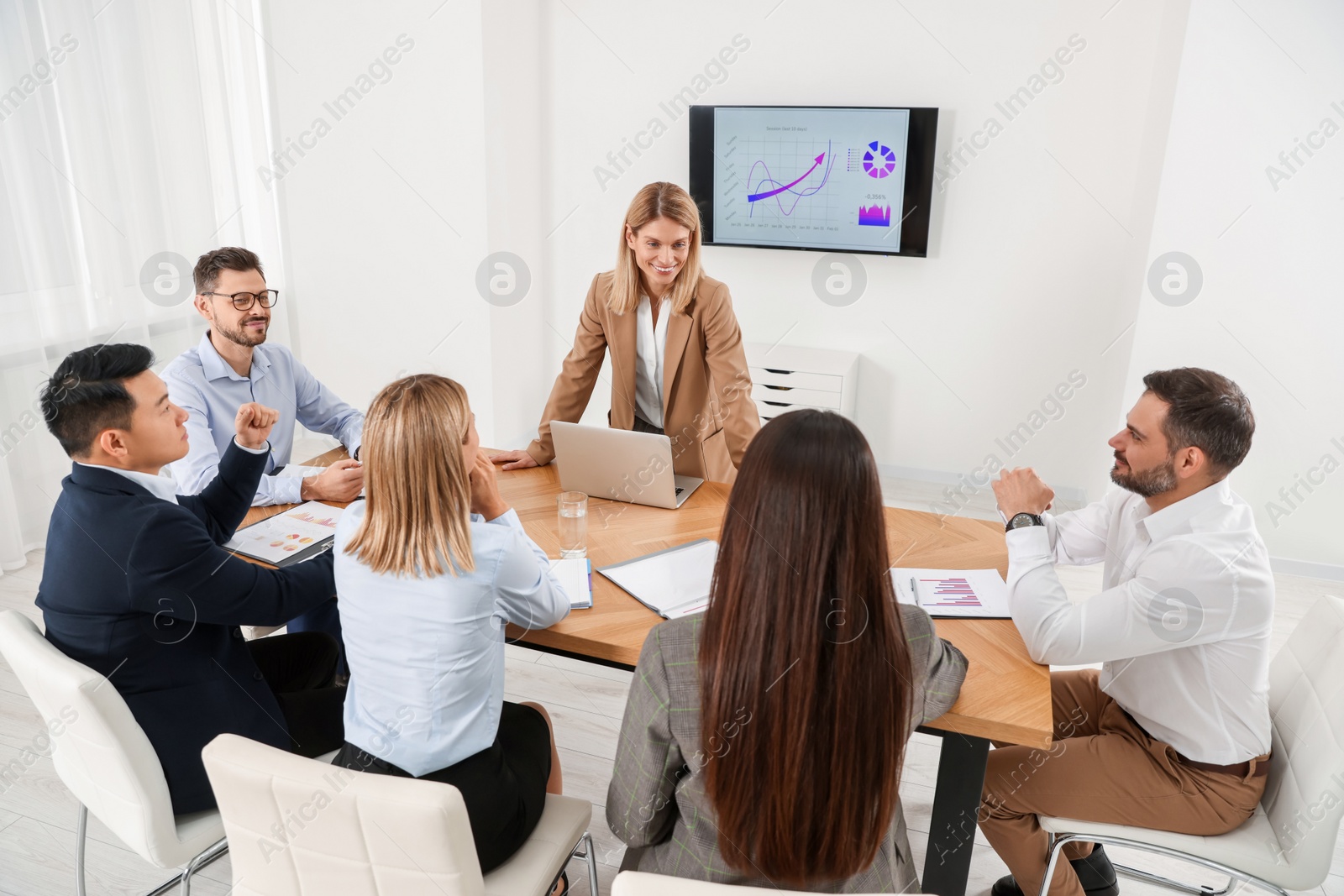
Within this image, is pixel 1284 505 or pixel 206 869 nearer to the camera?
pixel 206 869

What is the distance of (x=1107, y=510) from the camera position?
2180 millimetres

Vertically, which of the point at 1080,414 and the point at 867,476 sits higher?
the point at 867,476

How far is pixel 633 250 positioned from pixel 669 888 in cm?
196

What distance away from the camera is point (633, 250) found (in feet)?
8.89

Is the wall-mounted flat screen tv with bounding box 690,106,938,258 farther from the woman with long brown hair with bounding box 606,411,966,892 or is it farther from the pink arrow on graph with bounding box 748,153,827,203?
the woman with long brown hair with bounding box 606,411,966,892

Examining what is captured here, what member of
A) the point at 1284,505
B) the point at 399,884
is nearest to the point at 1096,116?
the point at 1284,505

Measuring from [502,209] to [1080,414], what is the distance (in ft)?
10.0

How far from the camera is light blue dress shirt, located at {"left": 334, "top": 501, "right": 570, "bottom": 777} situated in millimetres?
1524

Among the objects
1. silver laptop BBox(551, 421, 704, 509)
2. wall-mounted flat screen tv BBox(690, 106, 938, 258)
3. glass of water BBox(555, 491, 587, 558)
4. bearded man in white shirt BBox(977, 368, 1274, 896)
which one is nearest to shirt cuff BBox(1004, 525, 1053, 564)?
bearded man in white shirt BBox(977, 368, 1274, 896)

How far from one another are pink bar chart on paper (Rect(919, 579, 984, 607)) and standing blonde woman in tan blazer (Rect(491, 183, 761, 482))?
75cm

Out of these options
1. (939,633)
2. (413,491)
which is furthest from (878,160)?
(413,491)

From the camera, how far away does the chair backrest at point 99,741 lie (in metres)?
1.47

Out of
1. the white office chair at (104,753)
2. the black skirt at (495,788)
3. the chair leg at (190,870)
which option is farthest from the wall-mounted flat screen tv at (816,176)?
the white office chair at (104,753)

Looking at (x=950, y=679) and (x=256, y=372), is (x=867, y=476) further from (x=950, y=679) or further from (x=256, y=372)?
(x=256, y=372)
